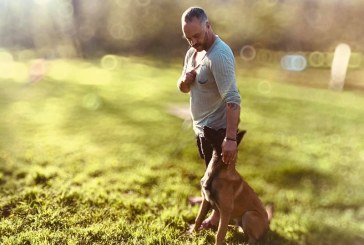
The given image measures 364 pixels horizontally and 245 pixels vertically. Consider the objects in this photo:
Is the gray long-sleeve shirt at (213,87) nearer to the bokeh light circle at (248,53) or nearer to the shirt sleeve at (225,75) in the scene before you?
the shirt sleeve at (225,75)

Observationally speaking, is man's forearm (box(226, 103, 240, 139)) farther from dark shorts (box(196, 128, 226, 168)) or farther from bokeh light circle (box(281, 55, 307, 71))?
bokeh light circle (box(281, 55, 307, 71))

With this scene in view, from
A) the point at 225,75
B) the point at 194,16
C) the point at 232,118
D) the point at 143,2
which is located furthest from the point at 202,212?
the point at 143,2

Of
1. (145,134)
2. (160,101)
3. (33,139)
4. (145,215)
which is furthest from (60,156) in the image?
(160,101)

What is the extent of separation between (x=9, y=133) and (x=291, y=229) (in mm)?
6246

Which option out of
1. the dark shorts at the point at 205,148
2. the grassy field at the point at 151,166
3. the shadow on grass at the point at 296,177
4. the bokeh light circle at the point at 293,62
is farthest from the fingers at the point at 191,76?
the bokeh light circle at the point at 293,62

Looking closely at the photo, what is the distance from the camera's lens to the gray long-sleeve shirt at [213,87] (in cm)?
348

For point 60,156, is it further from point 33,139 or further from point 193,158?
point 193,158

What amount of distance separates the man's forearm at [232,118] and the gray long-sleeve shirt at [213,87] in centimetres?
4

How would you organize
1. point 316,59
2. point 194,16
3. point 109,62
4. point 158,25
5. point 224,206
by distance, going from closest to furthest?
point 194,16
point 224,206
point 316,59
point 109,62
point 158,25

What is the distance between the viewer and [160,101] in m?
12.3

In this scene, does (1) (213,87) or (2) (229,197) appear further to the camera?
(2) (229,197)

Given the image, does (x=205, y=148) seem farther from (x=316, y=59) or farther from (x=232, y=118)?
(x=316, y=59)

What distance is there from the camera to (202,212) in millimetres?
4457

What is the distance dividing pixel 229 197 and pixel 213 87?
102 centimetres
